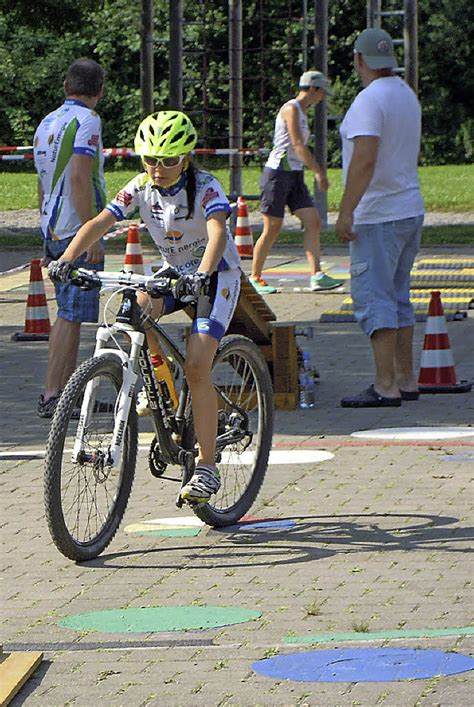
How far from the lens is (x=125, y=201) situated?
7.45m

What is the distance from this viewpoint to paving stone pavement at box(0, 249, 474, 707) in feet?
16.9

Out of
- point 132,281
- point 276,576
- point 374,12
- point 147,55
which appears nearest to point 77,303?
point 132,281

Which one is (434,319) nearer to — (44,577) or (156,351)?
(156,351)

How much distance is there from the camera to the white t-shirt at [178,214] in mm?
7387

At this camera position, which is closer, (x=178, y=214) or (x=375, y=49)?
(x=178, y=214)

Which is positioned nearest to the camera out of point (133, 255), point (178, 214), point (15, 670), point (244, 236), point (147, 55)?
point (15, 670)

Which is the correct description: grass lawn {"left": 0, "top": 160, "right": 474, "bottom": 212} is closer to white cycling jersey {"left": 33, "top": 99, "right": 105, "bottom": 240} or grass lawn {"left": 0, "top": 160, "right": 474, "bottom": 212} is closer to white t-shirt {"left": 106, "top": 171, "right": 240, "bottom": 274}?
white cycling jersey {"left": 33, "top": 99, "right": 105, "bottom": 240}

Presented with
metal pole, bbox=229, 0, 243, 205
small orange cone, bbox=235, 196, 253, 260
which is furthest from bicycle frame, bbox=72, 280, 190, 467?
metal pole, bbox=229, 0, 243, 205

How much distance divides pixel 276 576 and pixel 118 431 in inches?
35.0

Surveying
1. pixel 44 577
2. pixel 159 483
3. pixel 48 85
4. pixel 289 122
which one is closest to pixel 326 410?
pixel 159 483

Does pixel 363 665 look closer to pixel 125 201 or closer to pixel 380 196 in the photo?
pixel 125 201

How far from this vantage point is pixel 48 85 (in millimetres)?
55781

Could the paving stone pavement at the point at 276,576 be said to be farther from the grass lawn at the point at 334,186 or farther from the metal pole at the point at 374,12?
the grass lawn at the point at 334,186

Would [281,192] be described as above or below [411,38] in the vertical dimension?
below
